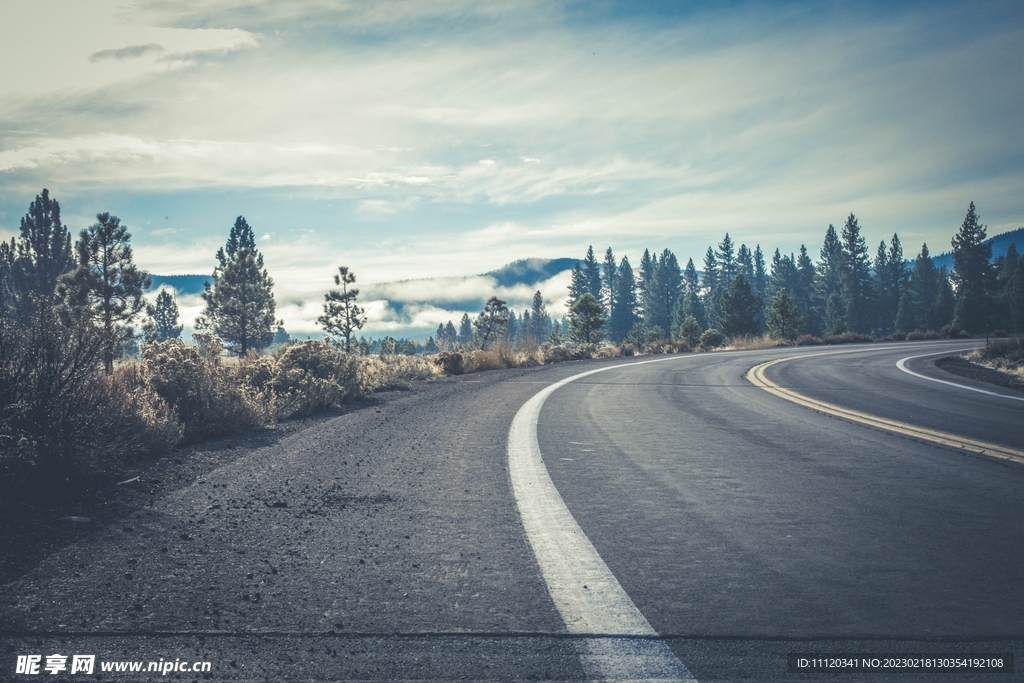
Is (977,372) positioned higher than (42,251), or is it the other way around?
(42,251)

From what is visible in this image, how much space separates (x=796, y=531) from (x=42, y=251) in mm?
55484

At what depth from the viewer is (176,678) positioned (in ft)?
6.17

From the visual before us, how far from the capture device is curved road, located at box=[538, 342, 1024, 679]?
208 cm

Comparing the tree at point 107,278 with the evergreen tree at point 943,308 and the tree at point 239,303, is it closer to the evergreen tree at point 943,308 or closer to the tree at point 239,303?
the tree at point 239,303

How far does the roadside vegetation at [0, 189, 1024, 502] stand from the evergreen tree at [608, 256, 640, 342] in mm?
9550

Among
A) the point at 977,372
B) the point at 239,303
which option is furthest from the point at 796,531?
the point at 239,303

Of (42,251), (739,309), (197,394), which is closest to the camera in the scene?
(197,394)

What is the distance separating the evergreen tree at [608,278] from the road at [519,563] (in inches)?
5018

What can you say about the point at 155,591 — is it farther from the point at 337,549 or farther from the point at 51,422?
the point at 51,422

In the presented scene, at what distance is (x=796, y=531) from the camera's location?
3160 mm

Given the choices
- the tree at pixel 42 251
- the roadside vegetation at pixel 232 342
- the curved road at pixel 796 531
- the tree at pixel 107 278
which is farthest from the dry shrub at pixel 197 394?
the tree at pixel 42 251

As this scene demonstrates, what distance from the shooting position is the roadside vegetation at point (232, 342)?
14.7 ft

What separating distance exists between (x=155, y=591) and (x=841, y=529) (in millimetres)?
3278

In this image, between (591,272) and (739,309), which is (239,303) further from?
(591,272)
